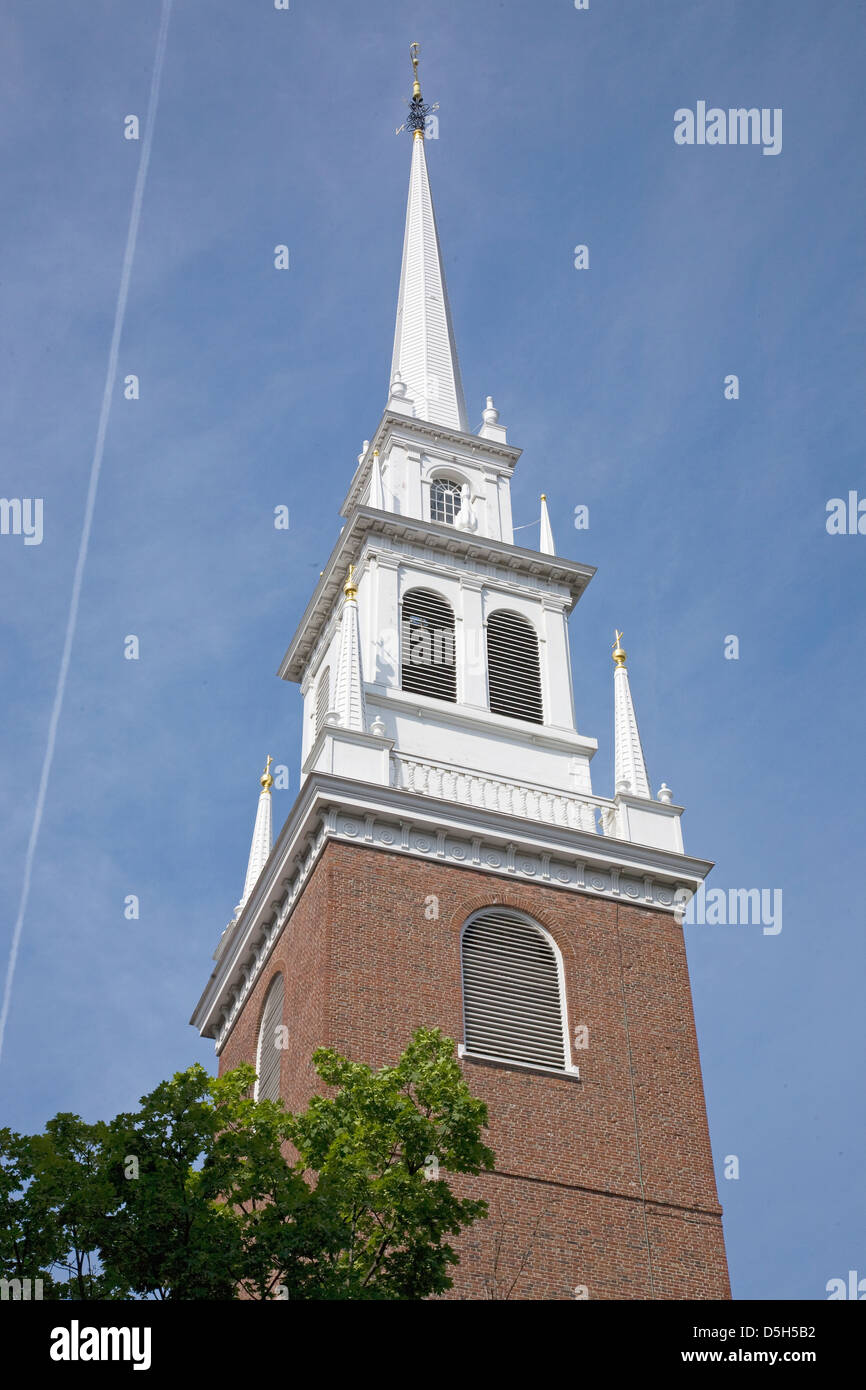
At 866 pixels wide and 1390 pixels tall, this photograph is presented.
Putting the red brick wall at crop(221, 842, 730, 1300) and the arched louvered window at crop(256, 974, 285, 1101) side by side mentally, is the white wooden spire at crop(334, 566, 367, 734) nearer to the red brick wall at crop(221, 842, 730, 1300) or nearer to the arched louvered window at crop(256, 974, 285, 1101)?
the red brick wall at crop(221, 842, 730, 1300)

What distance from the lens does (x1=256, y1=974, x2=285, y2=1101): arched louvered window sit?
30031 millimetres

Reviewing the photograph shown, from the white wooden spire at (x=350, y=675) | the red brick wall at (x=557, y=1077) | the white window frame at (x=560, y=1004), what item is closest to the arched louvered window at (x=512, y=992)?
the white window frame at (x=560, y=1004)

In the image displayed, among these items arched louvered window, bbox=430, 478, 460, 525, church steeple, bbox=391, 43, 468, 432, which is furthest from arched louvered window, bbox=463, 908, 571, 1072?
church steeple, bbox=391, 43, 468, 432

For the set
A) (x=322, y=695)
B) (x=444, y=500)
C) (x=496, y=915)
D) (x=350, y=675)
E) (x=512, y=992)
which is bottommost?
(x=512, y=992)

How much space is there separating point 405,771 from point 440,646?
5.20 meters

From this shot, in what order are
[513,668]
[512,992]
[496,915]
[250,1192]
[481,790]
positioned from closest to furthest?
[250,1192] → [512,992] → [496,915] → [481,790] → [513,668]

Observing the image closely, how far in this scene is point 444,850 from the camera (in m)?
30.8

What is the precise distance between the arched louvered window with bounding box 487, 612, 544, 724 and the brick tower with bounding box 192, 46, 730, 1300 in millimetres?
55

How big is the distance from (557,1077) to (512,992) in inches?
72.1

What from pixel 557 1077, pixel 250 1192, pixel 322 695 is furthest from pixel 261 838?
pixel 250 1192

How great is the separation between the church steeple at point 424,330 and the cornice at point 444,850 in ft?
49.3

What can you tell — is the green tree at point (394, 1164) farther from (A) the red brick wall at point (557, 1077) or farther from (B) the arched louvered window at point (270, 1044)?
(B) the arched louvered window at point (270, 1044)

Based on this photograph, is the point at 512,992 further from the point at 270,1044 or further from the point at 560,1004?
the point at 270,1044
